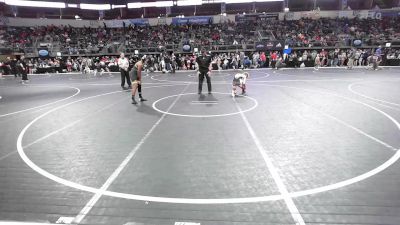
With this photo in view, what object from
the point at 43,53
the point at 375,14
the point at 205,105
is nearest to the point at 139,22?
the point at 43,53

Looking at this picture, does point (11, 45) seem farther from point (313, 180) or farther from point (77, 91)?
point (313, 180)

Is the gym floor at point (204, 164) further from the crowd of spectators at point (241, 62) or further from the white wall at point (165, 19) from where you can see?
the white wall at point (165, 19)

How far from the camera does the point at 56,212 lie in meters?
4.02

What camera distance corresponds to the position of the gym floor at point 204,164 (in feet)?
13.0

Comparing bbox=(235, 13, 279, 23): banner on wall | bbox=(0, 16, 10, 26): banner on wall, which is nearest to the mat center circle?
bbox=(235, 13, 279, 23): banner on wall

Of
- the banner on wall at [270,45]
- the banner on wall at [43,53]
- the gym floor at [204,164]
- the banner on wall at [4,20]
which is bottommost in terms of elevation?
the gym floor at [204,164]

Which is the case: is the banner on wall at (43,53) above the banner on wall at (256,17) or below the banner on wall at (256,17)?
below

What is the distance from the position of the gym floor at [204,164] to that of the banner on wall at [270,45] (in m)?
20.1

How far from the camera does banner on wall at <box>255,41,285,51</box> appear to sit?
1165 inches

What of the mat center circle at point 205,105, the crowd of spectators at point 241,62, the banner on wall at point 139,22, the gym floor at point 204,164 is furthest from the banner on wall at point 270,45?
the gym floor at point 204,164

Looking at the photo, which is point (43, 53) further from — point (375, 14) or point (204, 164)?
point (375, 14)

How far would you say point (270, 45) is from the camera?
29844mm

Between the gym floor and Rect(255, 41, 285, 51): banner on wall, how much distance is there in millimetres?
20070

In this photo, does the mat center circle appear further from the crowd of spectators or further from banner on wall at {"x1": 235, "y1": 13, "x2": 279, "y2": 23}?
banner on wall at {"x1": 235, "y1": 13, "x2": 279, "y2": 23}
